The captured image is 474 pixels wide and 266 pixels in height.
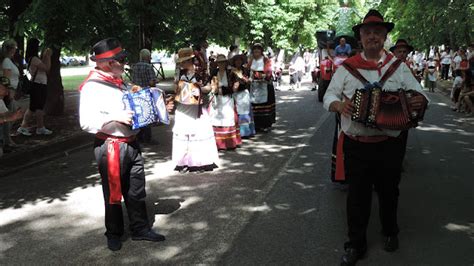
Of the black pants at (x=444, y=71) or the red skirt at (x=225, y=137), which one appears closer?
the red skirt at (x=225, y=137)

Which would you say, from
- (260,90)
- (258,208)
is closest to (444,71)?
(260,90)

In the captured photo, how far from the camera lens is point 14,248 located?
4746mm

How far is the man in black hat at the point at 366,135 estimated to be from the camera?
4078mm

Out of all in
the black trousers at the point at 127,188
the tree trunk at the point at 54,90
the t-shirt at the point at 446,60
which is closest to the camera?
the black trousers at the point at 127,188

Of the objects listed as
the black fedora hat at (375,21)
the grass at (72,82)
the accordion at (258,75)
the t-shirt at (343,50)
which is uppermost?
the black fedora hat at (375,21)

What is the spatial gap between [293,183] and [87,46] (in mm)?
6364

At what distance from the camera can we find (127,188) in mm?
4711

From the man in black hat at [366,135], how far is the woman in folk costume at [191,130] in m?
3.60

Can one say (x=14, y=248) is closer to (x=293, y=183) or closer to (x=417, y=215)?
(x=293, y=183)

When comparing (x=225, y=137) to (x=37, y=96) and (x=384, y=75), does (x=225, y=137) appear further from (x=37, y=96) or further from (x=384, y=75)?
(x=384, y=75)

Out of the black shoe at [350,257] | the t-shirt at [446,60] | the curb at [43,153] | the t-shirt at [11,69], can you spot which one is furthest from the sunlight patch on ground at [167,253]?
the t-shirt at [446,60]

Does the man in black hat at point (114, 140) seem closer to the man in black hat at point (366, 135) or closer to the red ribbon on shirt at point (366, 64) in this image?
the man in black hat at point (366, 135)

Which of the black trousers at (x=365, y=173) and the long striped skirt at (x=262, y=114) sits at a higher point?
the black trousers at (x=365, y=173)

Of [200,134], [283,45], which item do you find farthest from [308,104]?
[283,45]
